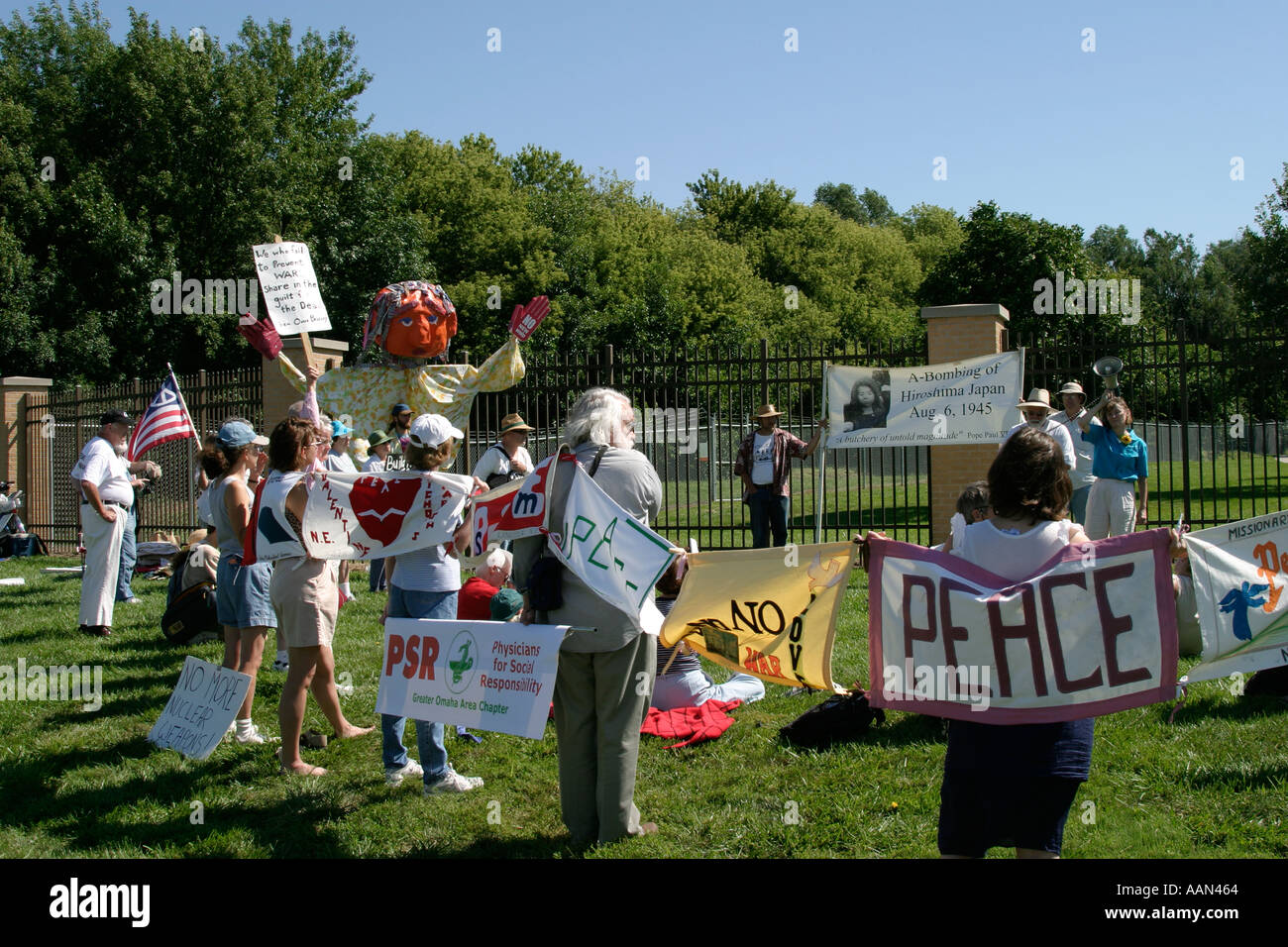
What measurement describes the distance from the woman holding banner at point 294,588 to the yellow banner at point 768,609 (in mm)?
1801

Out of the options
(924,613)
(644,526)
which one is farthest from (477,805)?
(924,613)

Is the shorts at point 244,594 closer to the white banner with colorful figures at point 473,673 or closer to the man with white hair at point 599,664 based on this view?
the white banner with colorful figures at point 473,673

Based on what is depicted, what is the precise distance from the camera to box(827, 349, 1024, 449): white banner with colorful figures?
386 inches

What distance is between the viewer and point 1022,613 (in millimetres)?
3557

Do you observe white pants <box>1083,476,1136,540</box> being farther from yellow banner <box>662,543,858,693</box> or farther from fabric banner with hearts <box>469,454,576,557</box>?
fabric banner with hearts <box>469,454,576,557</box>

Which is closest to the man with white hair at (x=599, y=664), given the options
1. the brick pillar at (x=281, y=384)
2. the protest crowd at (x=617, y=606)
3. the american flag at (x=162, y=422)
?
the protest crowd at (x=617, y=606)

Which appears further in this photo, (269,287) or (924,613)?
(269,287)

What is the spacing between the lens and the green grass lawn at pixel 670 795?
4477mm

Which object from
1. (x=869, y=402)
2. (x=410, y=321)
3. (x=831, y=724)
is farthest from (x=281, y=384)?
(x=831, y=724)

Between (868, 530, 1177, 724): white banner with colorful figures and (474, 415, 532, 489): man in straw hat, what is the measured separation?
539 cm

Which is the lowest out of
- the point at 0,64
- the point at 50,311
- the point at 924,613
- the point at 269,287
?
the point at 924,613

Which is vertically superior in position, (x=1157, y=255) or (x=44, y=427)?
(x=1157, y=255)
